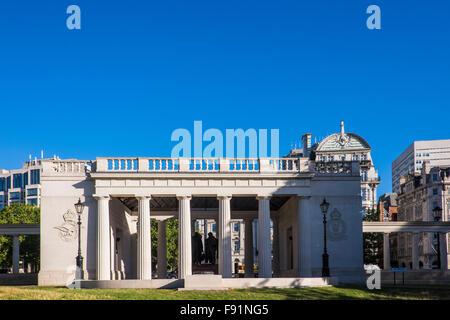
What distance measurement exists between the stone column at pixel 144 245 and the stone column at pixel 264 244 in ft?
31.1

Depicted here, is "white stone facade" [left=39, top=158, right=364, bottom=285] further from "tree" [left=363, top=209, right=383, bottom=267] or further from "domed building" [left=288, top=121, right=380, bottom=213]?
"domed building" [left=288, top=121, right=380, bottom=213]

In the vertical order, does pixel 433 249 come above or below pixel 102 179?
below

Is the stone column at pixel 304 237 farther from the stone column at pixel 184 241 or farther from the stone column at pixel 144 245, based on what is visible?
the stone column at pixel 144 245

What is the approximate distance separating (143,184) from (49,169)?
8079 mm

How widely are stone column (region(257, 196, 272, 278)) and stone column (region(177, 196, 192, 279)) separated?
239 inches

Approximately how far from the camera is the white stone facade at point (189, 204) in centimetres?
4981

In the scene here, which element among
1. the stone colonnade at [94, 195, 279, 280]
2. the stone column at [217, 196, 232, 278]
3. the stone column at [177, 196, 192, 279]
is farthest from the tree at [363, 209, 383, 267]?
the stone column at [177, 196, 192, 279]

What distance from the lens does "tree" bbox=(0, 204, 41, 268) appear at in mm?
95438

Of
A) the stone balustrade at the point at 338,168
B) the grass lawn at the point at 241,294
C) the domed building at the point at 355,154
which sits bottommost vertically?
the grass lawn at the point at 241,294

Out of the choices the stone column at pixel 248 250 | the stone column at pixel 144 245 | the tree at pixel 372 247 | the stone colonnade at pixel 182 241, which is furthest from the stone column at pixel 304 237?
the tree at pixel 372 247

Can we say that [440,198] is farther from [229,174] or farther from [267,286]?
[267,286]

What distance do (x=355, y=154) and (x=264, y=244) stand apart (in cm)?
8288

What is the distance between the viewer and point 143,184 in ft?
166
